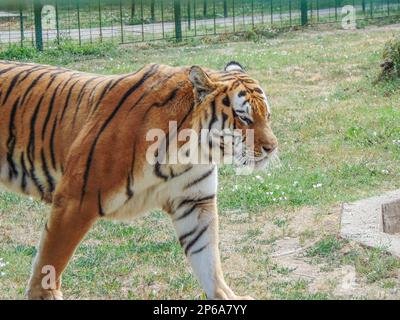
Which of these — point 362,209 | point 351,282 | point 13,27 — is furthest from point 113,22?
point 351,282

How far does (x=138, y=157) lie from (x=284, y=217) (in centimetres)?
241

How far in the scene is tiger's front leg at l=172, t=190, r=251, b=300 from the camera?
4316 millimetres

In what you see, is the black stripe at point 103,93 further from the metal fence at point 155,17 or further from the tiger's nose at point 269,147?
the metal fence at point 155,17

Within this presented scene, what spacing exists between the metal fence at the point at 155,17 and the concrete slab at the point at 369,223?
29.2 feet

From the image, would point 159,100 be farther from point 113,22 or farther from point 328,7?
point 328,7

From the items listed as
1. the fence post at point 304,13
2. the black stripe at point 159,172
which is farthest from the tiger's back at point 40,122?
the fence post at point 304,13

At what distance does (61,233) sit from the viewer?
408 cm

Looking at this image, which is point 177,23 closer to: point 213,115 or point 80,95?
point 80,95

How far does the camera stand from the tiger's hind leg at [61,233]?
4070 millimetres

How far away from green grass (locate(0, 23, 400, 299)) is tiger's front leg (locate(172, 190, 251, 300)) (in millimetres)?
511

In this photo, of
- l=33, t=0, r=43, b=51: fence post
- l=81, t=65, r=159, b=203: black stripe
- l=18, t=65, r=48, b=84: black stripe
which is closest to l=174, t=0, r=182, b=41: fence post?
l=33, t=0, r=43, b=51: fence post

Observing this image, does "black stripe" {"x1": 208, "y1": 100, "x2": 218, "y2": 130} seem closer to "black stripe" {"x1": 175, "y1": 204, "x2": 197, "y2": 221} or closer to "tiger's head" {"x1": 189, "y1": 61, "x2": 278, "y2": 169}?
"tiger's head" {"x1": 189, "y1": 61, "x2": 278, "y2": 169}

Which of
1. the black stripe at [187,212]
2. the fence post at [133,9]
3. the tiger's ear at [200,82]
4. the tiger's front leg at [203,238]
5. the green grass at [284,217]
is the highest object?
the fence post at [133,9]
